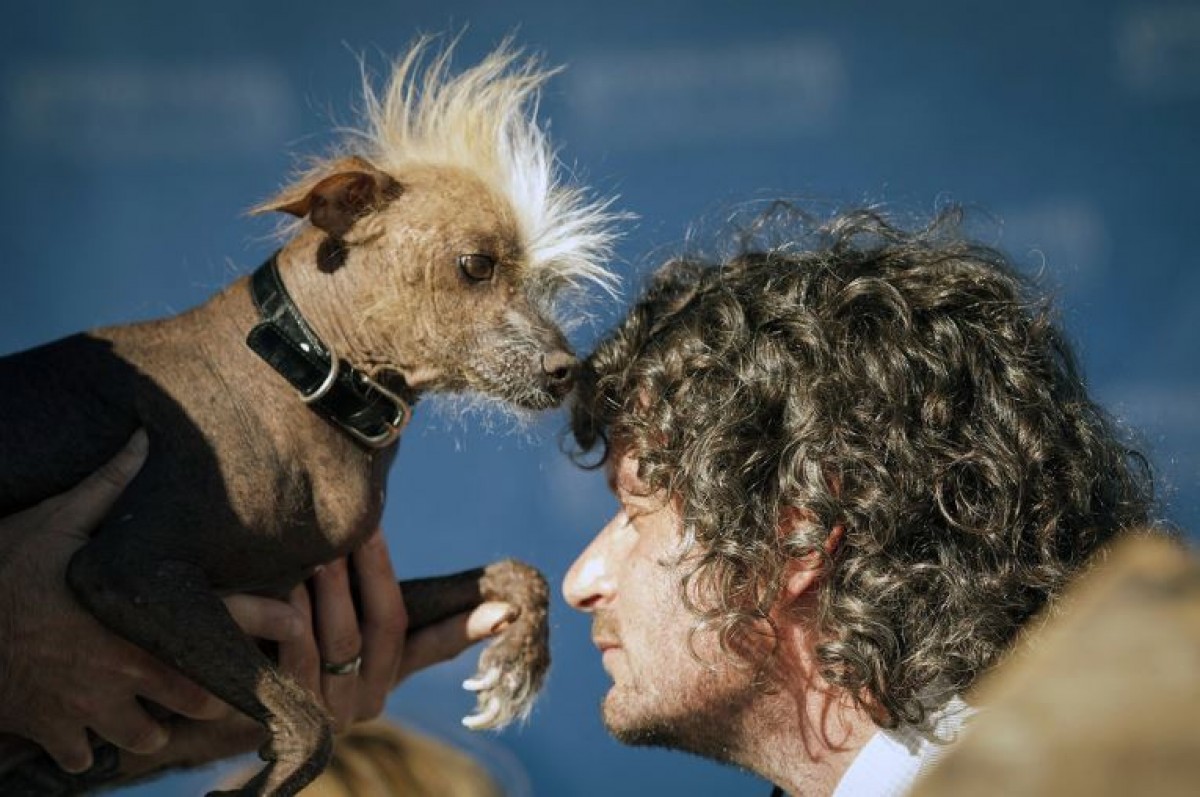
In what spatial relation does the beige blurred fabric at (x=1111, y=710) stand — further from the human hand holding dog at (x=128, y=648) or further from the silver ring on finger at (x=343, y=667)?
the silver ring on finger at (x=343, y=667)

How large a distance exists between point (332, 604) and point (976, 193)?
1917 mm

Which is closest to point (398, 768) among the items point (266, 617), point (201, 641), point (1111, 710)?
Answer: point (266, 617)

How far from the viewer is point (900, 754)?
1.65m

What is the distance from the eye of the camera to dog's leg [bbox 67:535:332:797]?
1.81 metres

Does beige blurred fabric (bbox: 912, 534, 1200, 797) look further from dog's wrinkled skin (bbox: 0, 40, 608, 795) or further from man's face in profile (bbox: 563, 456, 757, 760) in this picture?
dog's wrinkled skin (bbox: 0, 40, 608, 795)

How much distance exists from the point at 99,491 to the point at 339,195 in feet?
1.64

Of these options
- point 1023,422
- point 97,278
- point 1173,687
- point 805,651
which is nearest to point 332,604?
point 805,651

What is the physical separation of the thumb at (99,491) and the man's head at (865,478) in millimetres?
644

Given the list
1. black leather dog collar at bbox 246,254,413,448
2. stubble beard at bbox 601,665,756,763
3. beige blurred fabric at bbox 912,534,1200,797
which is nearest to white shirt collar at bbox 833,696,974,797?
stubble beard at bbox 601,665,756,763

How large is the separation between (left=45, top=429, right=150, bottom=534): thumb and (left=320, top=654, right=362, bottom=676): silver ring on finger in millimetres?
443

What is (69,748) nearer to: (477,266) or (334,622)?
(334,622)

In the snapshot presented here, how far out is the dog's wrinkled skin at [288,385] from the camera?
193 centimetres

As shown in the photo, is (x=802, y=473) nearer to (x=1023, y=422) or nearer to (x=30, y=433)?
(x=1023, y=422)

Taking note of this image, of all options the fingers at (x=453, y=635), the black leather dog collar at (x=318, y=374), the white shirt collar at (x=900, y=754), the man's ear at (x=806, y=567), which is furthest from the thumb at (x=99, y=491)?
the white shirt collar at (x=900, y=754)
